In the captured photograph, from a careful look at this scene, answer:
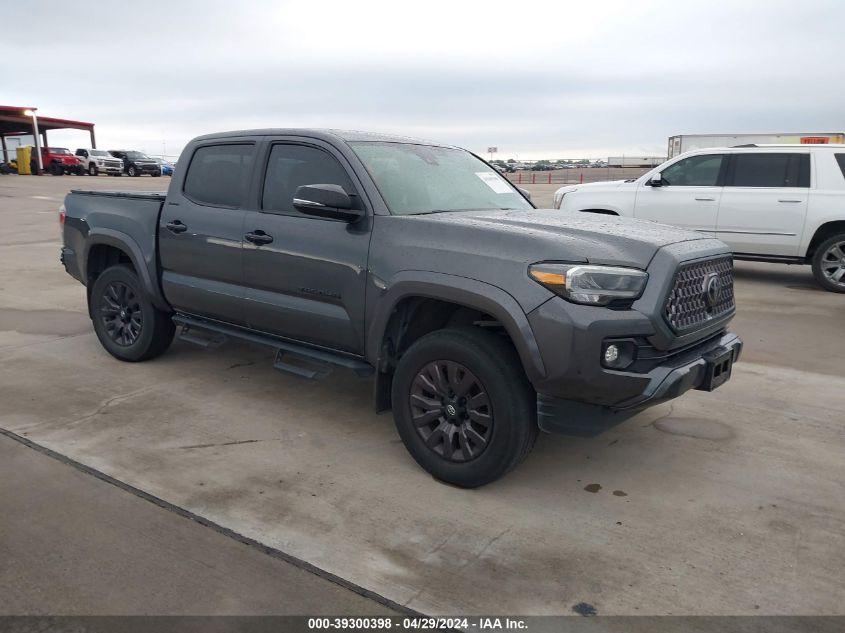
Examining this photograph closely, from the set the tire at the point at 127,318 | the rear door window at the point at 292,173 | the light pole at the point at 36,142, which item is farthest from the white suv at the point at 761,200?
the light pole at the point at 36,142

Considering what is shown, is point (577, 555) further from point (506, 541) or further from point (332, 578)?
point (332, 578)

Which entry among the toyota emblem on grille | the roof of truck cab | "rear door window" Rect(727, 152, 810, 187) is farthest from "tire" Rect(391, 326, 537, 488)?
"rear door window" Rect(727, 152, 810, 187)

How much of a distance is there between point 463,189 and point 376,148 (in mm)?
630

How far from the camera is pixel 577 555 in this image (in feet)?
9.98

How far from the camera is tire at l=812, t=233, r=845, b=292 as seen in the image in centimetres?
895

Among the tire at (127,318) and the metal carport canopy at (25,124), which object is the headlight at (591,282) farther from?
the metal carport canopy at (25,124)

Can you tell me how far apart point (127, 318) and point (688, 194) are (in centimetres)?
760

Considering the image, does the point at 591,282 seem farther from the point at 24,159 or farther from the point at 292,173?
the point at 24,159

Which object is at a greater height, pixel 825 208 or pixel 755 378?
pixel 825 208

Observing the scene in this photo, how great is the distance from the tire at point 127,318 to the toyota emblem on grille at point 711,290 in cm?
398

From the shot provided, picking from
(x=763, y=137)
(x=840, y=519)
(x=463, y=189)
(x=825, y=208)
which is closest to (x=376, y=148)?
(x=463, y=189)

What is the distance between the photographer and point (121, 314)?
227 inches

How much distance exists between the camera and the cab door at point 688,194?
32.1 ft

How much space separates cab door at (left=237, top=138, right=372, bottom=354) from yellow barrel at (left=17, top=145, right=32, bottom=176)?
45.0 metres
